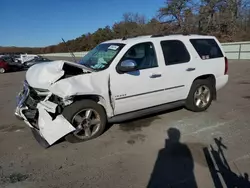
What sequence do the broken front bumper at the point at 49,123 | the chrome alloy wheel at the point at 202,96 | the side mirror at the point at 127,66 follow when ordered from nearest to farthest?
1. the broken front bumper at the point at 49,123
2. the side mirror at the point at 127,66
3. the chrome alloy wheel at the point at 202,96

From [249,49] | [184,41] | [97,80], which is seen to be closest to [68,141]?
[97,80]

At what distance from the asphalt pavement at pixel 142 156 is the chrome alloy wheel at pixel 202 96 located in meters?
0.45

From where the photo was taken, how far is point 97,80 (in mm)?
4277

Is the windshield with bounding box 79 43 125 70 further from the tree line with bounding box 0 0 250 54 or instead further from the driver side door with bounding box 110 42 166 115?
the tree line with bounding box 0 0 250 54

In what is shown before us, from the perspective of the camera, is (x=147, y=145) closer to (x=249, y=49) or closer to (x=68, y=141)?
(x=68, y=141)

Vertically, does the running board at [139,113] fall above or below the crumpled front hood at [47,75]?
below

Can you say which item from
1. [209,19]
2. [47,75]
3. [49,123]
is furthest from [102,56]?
[209,19]

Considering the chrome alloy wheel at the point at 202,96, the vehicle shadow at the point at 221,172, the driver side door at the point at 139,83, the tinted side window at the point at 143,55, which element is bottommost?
the vehicle shadow at the point at 221,172

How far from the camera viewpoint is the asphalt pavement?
10.4 feet

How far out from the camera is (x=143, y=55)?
4.93 m

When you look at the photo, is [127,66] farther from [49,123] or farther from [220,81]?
[220,81]

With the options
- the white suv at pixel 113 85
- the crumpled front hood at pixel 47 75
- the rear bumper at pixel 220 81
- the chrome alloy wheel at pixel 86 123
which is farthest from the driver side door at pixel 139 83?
the rear bumper at pixel 220 81

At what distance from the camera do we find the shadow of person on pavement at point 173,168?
3.06 m

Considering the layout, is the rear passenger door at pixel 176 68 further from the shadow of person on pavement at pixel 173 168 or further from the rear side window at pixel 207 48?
the shadow of person on pavement at pixel 173 168
